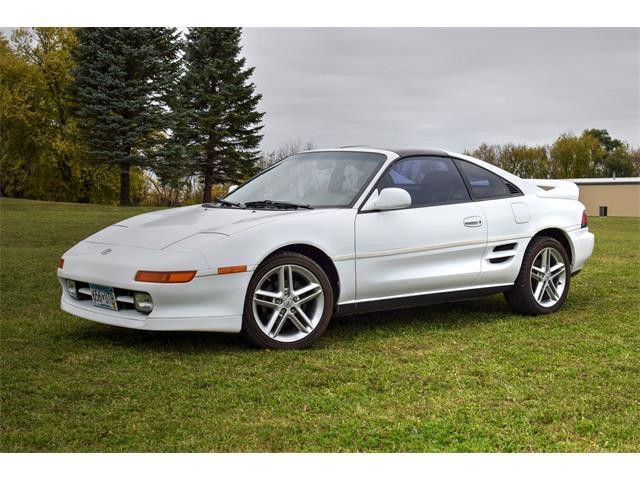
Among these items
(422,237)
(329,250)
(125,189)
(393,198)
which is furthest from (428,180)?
(125,189)

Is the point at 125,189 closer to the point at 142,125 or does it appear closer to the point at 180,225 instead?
the point at 142,125

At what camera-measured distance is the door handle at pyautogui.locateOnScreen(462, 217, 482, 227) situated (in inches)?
284

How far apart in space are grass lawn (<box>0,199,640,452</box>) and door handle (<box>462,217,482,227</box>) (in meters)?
0.91

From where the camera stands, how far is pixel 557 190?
8.41 metres

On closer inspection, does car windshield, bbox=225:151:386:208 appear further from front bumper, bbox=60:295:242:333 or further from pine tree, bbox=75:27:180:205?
pine tree, bbox=75:27:180:205

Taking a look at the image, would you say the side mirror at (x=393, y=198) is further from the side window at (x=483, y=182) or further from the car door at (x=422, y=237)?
the side window at (x=483, y=182)

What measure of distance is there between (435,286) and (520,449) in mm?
2980

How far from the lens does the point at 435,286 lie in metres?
7.05

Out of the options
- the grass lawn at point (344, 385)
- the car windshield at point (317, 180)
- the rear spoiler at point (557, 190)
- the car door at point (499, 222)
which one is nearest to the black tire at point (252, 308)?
the grass lawn at point (344, 385)

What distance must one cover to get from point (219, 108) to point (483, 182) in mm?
41183

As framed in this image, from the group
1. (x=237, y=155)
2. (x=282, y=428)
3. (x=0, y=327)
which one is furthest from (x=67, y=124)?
(x=282, y=428)

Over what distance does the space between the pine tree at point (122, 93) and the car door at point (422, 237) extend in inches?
1314

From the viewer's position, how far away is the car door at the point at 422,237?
6.66 metres

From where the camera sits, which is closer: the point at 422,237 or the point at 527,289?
the point at 422,237
